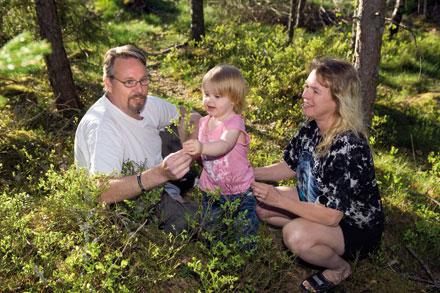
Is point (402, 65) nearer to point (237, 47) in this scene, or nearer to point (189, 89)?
point (237, 47)

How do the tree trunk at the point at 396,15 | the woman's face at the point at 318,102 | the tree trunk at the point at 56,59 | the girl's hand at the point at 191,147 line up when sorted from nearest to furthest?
the girl's hand at the point at 191,147
the woman's face at the point at 318,102
the tree trunk at the point at 56,59
the tree trunk at the point at 396,15

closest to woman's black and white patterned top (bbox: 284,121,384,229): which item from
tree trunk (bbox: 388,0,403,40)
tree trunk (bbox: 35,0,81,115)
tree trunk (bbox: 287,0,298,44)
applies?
tree trunk (bbox: 35,0,81,115)

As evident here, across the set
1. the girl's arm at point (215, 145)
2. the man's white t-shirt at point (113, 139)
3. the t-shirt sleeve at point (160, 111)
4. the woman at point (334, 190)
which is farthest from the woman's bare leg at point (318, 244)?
the t-shirt sleeve at point (160, 111)

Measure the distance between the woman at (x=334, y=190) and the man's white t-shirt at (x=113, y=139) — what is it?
1306 mm

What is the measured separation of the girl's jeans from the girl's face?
808 mm

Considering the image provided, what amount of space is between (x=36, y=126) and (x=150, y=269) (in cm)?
405

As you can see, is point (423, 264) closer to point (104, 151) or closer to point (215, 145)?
point (215, 145)

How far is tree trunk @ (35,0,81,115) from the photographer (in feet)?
19.4

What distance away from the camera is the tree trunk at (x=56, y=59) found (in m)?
5.92

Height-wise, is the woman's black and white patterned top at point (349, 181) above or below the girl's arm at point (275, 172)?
above

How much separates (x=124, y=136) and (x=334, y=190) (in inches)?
81.6

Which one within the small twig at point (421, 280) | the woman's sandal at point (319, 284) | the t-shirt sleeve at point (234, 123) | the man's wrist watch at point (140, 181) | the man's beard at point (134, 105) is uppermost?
the man's beard at point (134, 105)

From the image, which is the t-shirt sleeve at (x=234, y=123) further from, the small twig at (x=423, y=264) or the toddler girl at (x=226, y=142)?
the small twig at (x=423, y=264)

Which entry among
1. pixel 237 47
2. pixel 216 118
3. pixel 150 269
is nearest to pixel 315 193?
pixel 216 118
